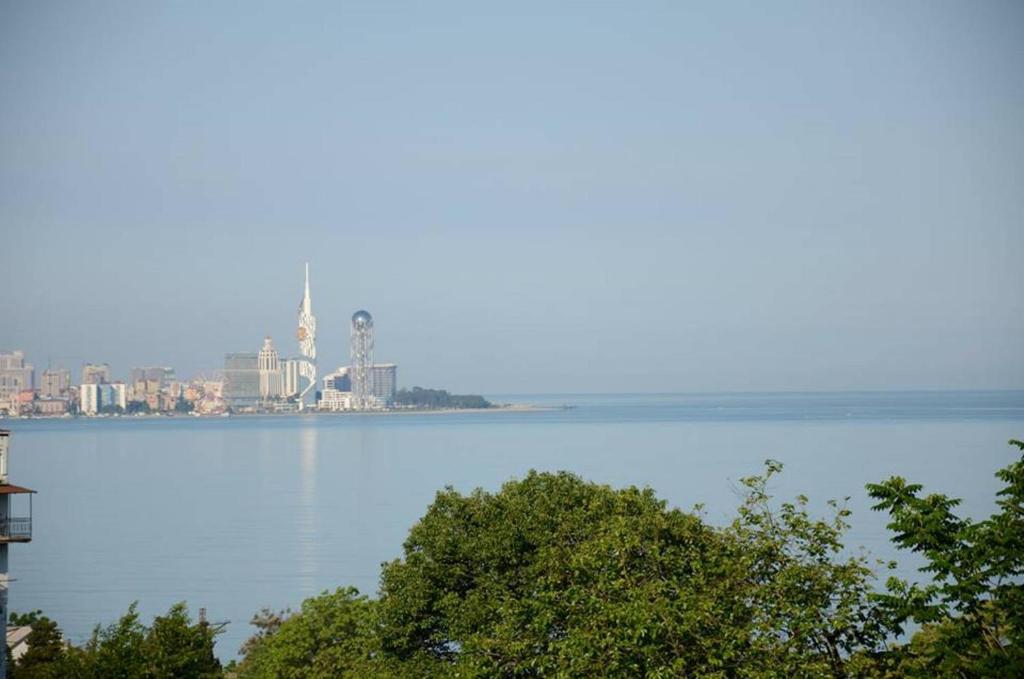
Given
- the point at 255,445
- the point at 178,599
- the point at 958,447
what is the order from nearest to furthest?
1. the point at 178,599
2. the point at 958,447
3. the point at 255,445

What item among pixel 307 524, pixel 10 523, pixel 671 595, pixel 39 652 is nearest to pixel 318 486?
pixel 307 524

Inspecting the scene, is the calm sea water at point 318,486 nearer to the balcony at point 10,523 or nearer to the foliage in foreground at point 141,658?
the foliage in foreground at point 141,658

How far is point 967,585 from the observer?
13.2 metres

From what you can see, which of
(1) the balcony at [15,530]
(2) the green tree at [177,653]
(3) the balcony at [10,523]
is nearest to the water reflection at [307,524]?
(2) the green tree at [177,653]

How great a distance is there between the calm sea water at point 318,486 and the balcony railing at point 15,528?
39.1 feet

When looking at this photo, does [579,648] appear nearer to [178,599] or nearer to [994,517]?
[994,517]

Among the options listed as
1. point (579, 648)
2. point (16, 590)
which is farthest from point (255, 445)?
point (579, 648)

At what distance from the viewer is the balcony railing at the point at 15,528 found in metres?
21.2

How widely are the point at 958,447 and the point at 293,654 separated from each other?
266 feet

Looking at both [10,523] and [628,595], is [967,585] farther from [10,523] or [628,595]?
[10,523]

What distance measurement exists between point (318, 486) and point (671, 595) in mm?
71712

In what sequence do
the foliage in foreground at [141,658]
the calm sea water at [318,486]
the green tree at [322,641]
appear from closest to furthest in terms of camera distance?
the foliage in foreground at [141,658] < the green tree at [322,641] < the calm sea water at [318,486]

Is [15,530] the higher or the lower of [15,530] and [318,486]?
the higher

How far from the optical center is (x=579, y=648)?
48.2 feet
